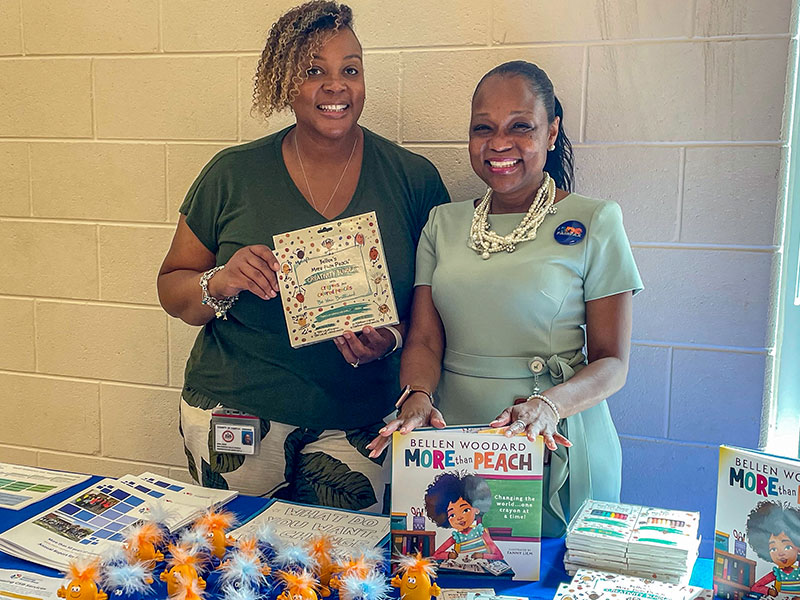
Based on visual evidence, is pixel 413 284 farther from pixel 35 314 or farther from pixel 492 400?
pixel 35 314

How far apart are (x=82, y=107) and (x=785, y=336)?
7.32 ft

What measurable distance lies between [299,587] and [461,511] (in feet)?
0.97

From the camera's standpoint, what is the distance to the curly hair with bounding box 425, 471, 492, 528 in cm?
134

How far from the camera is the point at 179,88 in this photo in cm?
253

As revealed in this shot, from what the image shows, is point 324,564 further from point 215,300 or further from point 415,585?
point 215,300

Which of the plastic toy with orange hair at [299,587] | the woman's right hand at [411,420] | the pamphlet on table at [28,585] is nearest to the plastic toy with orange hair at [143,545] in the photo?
the pamphlet on table at [28,585]

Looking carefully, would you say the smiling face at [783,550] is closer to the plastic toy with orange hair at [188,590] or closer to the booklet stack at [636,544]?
the booklet stack at [636,544]

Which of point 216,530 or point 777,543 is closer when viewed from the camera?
point 777,543

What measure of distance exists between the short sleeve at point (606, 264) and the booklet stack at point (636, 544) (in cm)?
46

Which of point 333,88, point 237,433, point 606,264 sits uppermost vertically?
point 333,88

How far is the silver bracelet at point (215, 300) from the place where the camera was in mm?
1923

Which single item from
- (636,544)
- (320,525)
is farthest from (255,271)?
(636,544)

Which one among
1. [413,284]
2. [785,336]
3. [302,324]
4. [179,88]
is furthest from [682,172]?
[179,88]

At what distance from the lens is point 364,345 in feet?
6.25
